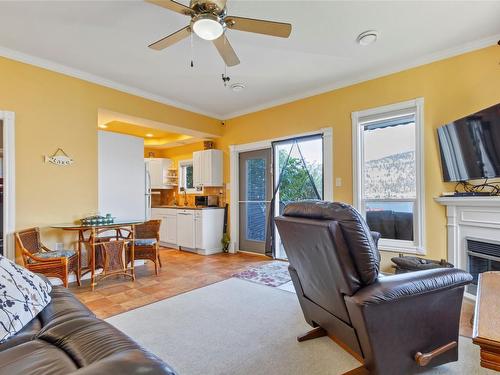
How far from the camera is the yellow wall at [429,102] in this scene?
2877 millimetres

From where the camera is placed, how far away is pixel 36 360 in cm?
83

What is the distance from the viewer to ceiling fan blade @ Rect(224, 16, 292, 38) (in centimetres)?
198

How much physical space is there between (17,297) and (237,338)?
4.81ft

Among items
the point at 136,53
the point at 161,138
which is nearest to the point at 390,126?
the point at 136,53

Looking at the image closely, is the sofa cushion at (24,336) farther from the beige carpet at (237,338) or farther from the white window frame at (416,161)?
the white window frame at (416,161)

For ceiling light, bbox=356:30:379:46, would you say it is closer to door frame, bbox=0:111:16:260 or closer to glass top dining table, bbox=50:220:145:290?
glass top dining table, bbox=50:220:145:290

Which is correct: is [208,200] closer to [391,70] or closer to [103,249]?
[103,249]

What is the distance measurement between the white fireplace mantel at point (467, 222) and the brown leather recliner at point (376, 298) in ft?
4.92

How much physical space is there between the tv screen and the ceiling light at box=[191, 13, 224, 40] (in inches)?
98.6

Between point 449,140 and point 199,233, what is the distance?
13.5ft

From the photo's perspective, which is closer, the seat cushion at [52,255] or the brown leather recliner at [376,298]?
the brown leather recliner at [376,298]

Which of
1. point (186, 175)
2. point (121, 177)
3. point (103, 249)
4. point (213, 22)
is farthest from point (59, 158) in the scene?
point (186, 175)

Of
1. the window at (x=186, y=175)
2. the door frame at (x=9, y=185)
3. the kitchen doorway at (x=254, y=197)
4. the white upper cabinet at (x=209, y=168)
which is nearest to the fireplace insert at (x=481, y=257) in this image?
the kitchen doorway at (x=254, y=197)

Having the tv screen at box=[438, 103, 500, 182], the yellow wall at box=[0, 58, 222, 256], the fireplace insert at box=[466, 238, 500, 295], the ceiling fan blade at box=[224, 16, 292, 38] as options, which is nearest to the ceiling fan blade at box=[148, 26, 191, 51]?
the ceiling fan blade at box=[224, 16, 292, 38]
